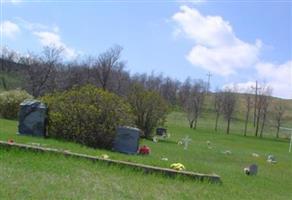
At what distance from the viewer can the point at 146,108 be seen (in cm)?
2934

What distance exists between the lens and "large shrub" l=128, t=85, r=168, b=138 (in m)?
29.4

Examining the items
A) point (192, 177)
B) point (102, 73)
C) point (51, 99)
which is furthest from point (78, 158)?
point (102, 73)

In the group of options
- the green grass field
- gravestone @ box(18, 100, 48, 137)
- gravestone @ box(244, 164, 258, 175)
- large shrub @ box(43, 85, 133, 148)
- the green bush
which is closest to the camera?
the green grass field

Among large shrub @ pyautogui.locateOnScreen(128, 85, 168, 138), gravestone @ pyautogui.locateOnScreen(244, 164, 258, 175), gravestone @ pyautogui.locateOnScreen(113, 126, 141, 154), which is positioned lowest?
gravestone @ pyautogui.locateOnScreen(244, 164, 258, 175)

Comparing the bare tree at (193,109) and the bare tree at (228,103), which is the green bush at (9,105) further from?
the bare tree at (228,103)

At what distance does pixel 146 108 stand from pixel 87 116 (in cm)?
1342

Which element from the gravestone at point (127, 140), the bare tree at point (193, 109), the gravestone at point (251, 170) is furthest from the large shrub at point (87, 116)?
the bare tree at point (193, 109)

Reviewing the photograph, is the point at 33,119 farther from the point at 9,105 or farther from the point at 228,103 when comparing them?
the point at 228,103

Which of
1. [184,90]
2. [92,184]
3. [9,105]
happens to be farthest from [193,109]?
[92,184]

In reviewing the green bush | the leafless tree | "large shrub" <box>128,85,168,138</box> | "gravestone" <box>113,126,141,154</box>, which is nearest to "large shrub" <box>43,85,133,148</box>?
"gravestone" <box>113,126,141,154</box>

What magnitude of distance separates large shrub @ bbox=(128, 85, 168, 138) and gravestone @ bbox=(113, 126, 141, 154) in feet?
43.6

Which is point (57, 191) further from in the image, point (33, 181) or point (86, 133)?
point (86, 133)

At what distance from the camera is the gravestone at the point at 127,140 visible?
15.8m

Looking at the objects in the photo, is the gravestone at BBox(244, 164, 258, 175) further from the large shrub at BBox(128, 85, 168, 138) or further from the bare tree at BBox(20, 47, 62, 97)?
the bare tree at BBox(20, 47, 62, 97)
